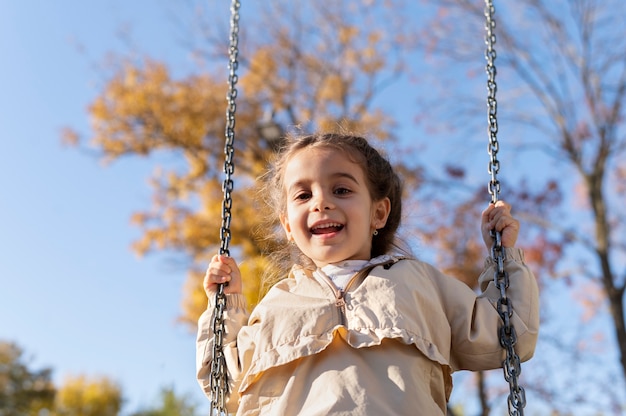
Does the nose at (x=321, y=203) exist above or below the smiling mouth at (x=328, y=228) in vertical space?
above

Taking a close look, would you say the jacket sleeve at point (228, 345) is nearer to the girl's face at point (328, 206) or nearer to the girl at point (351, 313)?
the girl at point (351, 313)

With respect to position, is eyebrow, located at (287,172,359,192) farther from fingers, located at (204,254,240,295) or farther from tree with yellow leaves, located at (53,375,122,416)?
tree with yellow leaves, located at (53,375,122,416)

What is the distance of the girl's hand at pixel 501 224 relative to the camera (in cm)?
207

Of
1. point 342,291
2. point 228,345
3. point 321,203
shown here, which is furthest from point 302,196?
point 228,345

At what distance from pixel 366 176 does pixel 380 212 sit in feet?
0.49

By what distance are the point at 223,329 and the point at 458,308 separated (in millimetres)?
707

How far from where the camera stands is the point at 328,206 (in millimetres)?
2004

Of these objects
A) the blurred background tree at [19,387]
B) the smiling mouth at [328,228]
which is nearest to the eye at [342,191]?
the smiling mouth at [328,228]

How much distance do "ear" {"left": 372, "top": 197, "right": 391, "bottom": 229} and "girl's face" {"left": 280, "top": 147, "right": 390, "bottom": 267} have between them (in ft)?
0.17

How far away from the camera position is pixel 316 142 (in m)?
2.20

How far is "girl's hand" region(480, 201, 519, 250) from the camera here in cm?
207

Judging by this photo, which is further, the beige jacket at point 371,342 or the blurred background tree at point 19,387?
the blurred background tree at point 19,387

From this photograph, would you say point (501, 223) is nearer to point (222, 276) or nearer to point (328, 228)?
point (328, 228)

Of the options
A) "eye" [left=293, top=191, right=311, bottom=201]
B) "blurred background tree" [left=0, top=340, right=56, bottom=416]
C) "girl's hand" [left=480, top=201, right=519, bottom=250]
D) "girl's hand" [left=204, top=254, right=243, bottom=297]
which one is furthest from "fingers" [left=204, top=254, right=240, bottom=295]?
"blurred background tree" [left=0, top=340, right=56, bottom=416]
